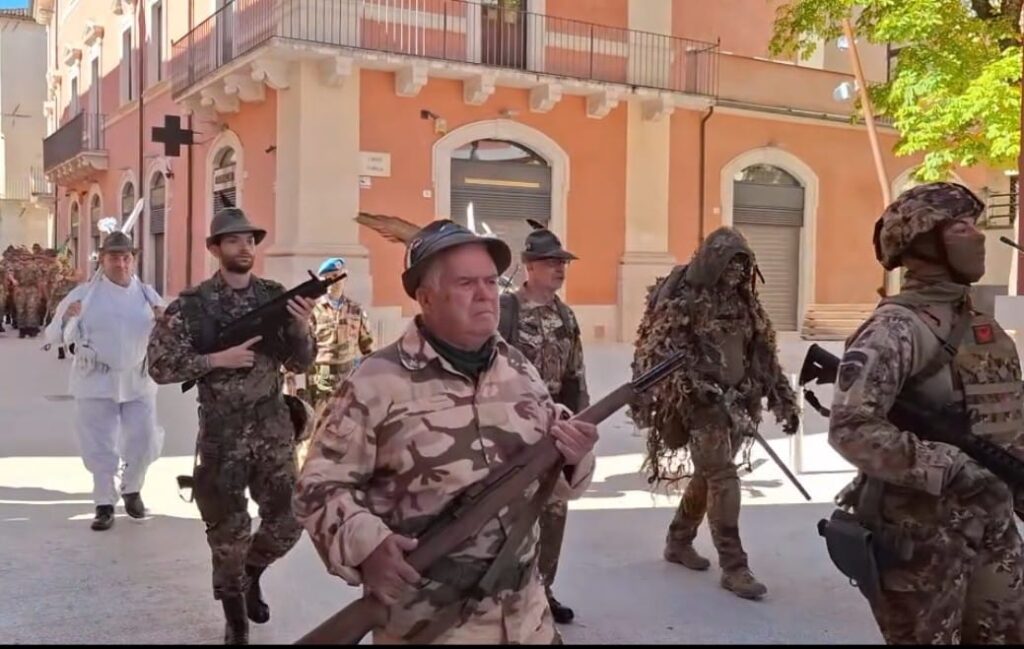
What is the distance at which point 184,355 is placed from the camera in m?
4.24

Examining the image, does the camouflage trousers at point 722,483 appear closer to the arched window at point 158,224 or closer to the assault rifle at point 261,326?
the assault rifle at point 261,326

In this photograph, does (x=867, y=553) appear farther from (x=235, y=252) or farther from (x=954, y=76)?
(x=954, y=76)

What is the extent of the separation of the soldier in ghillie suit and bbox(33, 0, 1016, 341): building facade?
35.6 ft

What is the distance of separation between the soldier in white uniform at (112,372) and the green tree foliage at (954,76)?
11.5m

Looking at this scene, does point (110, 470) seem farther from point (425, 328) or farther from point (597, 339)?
point (597, 339)

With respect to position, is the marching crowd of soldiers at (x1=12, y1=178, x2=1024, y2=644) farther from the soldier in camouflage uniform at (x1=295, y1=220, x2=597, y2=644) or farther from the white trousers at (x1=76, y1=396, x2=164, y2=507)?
the white trousers at (x1=76, y1=396, x2=164, y2=507)

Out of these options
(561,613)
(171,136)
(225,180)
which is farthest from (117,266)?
(225,180)

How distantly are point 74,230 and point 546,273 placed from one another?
1142 inches

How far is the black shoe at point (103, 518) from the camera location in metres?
6.19

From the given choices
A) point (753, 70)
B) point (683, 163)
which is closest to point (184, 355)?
point (683, 163)

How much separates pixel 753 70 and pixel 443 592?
19.4 metres

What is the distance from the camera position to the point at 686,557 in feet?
17.9

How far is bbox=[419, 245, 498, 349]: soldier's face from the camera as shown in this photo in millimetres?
2414

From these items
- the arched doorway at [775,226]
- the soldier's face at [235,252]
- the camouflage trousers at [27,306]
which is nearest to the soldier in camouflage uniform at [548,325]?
the soldier's face at [235,252]
